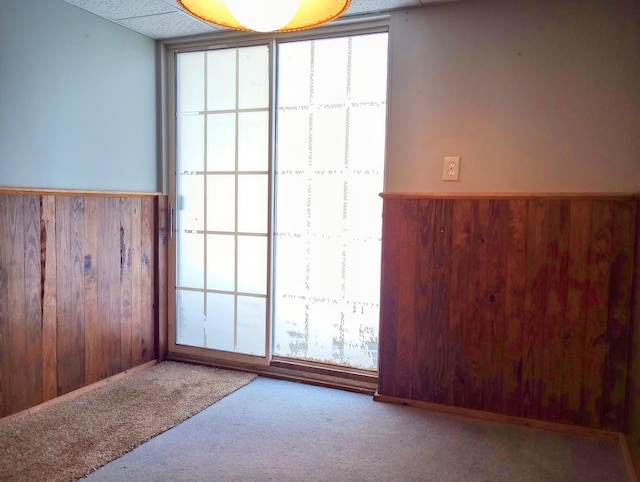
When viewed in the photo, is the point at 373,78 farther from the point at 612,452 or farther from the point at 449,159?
the point at 612,452

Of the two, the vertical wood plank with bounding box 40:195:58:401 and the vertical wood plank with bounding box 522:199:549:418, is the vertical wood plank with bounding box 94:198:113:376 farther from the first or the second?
the vertical wood plank with bounding box 522:199:549:418

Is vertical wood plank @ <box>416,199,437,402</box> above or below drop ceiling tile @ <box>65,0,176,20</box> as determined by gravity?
below

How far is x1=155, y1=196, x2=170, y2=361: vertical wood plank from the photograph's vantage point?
333 cm

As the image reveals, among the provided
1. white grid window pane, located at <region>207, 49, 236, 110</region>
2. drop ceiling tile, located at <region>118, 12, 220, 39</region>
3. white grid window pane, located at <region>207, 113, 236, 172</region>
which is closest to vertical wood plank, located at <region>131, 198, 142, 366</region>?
white grid window pane, located at <region>207, 113, 236, 172</region>

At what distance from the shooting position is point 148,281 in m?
3.28

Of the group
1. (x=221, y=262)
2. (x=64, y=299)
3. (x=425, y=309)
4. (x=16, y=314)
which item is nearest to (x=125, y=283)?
(x=64, y=299)

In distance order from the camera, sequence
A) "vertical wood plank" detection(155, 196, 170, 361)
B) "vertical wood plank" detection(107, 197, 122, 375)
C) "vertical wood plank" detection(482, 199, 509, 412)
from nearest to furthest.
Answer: "vertical wood plank" detection(482, 199, 509, 412)
"vertical wood plank" detection(107, 197, 122, 375)
"vertical wood plank" detection(155, 196, 170, 361)

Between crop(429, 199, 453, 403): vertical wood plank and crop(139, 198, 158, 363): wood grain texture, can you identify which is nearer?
crop(429, 199, 453, 403): vertical wood plank

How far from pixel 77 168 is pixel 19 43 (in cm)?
66

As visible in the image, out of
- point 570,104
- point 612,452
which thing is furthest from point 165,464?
point 570,104

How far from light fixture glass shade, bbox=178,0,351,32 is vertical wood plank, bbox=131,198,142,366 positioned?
6.30 ft

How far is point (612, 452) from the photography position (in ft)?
7.36

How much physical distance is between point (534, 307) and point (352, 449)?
44.0 inches

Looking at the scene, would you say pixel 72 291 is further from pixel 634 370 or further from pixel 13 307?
pixel 634 370
